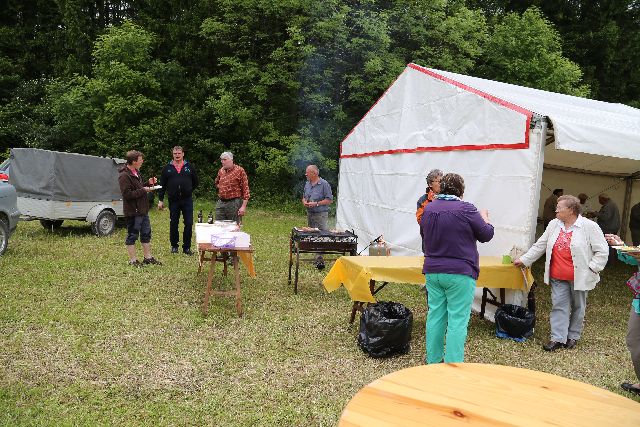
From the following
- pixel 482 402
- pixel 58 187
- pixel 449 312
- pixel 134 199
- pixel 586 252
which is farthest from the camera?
pixel 58 187

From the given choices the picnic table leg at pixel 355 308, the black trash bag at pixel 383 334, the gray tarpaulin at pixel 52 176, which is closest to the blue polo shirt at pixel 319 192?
the picnic table leg at pixel 355 308

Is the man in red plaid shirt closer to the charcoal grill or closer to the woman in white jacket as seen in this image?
the charcoal grill

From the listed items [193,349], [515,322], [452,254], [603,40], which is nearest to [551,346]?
[515,322]

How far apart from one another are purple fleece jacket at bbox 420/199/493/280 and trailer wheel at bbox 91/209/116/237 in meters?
8.83

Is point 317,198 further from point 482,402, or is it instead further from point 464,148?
point 482,402

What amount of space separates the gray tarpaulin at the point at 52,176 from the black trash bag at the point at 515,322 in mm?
8658

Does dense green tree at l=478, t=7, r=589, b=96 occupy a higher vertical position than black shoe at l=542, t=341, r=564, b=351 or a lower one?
higher

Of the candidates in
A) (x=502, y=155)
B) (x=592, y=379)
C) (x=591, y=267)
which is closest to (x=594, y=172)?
(x=502, y=155)

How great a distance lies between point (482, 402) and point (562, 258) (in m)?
3.87

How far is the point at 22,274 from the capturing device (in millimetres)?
6961

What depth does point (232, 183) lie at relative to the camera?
818 cm

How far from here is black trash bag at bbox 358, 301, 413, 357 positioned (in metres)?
4.65

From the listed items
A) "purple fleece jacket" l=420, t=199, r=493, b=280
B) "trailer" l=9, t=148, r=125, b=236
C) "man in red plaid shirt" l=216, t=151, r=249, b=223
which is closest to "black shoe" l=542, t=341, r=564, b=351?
"purple fleece jacket" l=420, t=199, r=493, b=280

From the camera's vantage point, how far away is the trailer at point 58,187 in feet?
32.3
